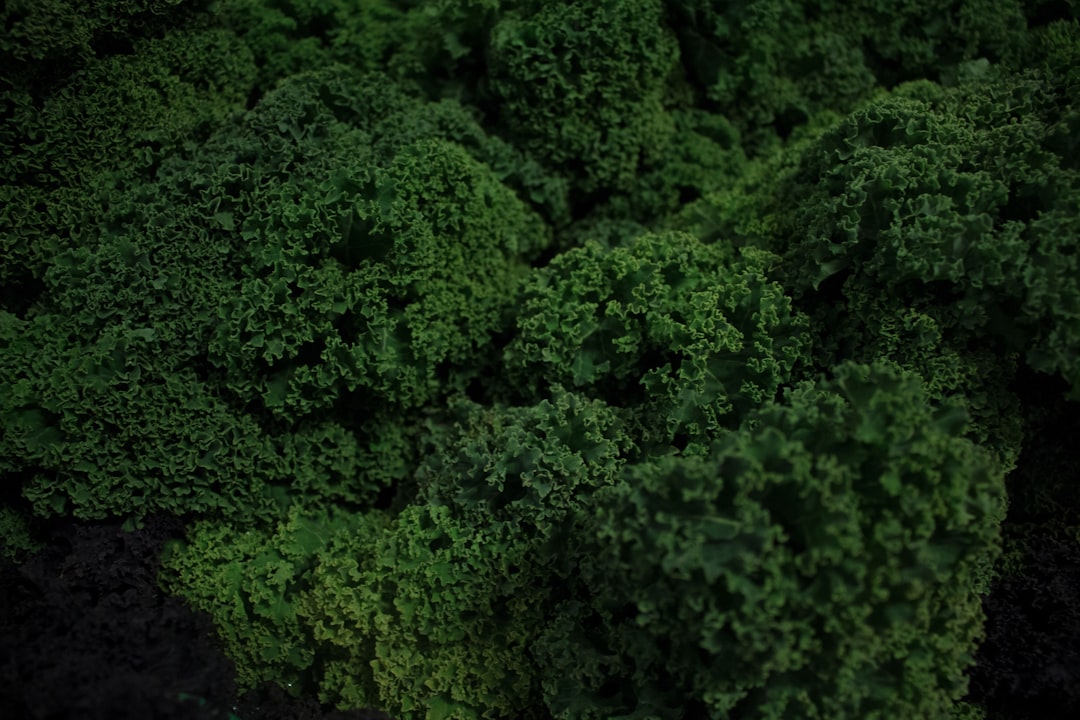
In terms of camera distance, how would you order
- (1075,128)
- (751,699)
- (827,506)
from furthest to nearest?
(1075,128) → (751,699) → (827,506)

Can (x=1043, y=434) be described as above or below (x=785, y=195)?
below

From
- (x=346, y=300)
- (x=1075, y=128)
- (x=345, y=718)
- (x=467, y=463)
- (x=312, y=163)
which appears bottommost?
(x=345, y=718)

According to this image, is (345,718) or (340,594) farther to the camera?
(340,594)

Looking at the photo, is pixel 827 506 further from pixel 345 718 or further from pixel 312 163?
pixel 312 163

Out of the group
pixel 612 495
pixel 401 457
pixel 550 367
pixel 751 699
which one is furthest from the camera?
pixel 401 457

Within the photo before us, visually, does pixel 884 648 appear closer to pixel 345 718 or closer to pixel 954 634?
pixel 954 634

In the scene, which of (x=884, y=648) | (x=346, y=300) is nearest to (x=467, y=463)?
(x=346, y=300)

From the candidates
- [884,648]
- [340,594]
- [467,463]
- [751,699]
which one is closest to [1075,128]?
[884,648]
